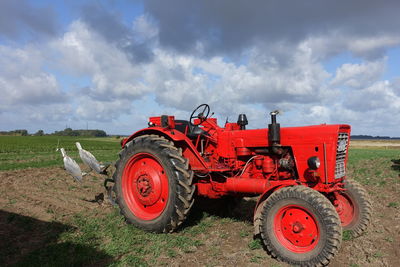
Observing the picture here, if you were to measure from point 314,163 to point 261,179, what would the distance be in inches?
32.5

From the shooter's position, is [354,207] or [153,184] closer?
[354,207]

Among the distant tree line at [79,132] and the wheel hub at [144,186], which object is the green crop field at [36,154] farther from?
the distant tree line at [79,132]

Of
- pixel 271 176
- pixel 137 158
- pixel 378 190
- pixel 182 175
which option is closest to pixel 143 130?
pixel 137 158

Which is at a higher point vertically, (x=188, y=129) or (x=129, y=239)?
(x=188, y=129)

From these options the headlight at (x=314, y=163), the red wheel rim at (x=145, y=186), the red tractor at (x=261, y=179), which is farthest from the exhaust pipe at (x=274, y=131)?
the red wheel rim at (x=145, y=186)

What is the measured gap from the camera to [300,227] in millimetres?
3811

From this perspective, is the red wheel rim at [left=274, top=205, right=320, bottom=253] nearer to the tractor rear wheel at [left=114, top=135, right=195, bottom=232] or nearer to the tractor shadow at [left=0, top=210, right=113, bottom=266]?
the tractor rear wheel at [left=114, top=135, right=195, bottom=232]

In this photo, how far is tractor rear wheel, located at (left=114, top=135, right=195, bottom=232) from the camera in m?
4.59

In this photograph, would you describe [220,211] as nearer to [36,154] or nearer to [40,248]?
[40,248]

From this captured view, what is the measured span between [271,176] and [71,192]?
524 cm

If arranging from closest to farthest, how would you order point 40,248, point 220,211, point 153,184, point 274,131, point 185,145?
point 40,248 < point 274,131 < point 153,184 < point 185,145 < point 220,211

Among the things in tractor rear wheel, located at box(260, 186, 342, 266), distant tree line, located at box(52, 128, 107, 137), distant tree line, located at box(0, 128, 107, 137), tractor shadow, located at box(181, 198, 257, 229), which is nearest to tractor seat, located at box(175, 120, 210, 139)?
tractor shadow, located at box(181, 198, 257, 229)

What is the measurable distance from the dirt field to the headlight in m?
1.16

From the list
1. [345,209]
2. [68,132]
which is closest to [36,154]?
[345,209]
